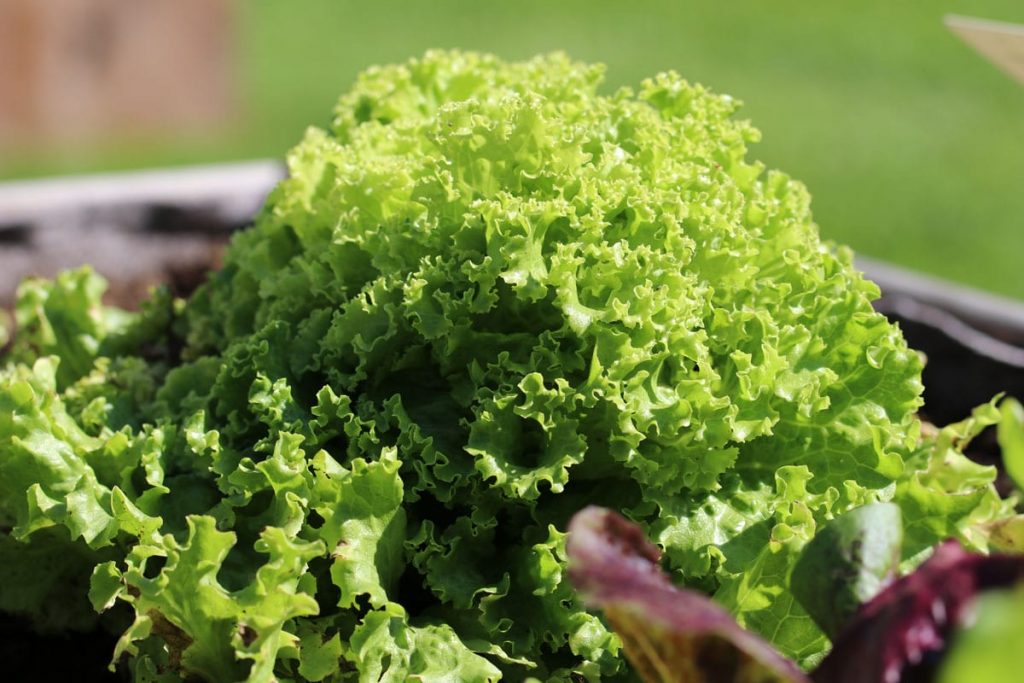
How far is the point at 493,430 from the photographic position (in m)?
2.13

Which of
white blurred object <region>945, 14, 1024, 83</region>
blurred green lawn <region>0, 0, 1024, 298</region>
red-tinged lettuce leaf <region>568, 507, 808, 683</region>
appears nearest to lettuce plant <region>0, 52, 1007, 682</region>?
red-tinged lettuce leaf <region>568, 507, 808, 683</region>

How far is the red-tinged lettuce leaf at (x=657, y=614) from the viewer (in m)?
1.46

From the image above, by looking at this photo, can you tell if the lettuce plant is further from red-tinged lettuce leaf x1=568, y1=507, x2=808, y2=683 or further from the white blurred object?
the white blurred object

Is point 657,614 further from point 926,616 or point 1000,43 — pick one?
point 1000,43

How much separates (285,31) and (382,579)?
9.48 m

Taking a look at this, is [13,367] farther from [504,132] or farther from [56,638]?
[504,132]

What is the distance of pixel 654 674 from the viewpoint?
1763 millimetres

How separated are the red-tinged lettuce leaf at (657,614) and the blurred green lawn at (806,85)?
5350 mm

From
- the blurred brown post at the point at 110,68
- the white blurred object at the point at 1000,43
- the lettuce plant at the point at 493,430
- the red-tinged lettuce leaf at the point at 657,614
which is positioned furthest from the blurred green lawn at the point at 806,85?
the red-tinged lettuce leaf at the point at 657,614

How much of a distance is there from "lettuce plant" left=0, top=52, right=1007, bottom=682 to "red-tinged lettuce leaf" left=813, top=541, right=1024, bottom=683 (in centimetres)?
59

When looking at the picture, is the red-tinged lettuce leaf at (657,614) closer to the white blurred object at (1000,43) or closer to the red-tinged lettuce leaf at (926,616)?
the red-tinged lettuce leaf at (926,616)

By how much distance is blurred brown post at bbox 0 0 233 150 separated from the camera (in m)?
6.78

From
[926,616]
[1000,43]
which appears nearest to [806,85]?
[1000,43]

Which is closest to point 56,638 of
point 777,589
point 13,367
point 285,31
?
point 13,367
